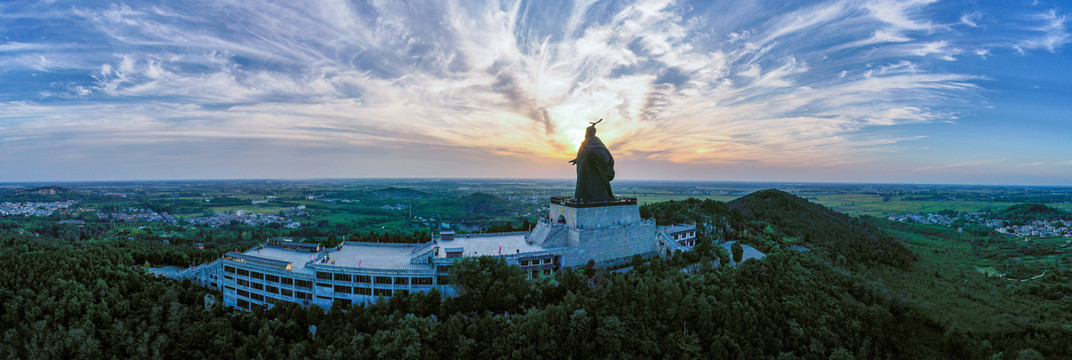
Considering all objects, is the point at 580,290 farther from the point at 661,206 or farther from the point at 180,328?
the point at 661,206

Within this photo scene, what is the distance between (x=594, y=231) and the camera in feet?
128

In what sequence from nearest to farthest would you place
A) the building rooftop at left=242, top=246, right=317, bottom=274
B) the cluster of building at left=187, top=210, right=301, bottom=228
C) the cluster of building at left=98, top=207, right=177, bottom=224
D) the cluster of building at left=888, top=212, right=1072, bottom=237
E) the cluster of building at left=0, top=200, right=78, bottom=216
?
1. the building rooftop at left=242, top=246, right=317, bottom=274
2. the cluster of building at left=888, top=212, right=1072, bottom=237
3. the cluster of building at left=187, top=210, right=301, bottom=228
4. the cluster of building at left=98, top=207, right=177, bottom=224
5. the cluster of building at left=0, top=200, right=78, bottom=216

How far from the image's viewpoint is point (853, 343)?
34375 millimetres

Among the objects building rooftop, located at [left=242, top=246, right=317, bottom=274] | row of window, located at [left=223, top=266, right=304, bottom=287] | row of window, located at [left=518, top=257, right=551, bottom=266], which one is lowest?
row of window, located at [left=223, top=266, right=304, bottom=287]

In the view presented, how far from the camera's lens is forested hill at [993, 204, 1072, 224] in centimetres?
10044

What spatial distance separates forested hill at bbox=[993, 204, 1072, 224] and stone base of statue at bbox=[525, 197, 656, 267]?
115 metres

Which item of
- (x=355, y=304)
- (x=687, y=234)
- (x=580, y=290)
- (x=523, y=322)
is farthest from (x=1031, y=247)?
(x=355, y=304)

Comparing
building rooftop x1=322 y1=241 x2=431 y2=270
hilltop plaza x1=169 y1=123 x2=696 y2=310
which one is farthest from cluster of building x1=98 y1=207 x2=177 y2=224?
building rooftop x1=322 y1=241 x2=431 y2=270

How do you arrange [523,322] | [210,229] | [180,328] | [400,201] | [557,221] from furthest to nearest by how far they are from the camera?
[400,201], [210,229], [557,221], [180,328], [523,322]

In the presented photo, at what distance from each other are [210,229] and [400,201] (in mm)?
70065

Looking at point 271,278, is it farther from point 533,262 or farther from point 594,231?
point 594,231

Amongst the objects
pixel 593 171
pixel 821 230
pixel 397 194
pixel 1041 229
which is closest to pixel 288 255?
pixel 593 171

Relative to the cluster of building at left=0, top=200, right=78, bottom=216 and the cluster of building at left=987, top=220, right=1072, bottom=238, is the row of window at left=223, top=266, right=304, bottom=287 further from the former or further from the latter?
the cluster of building at left=0, top=200, right=78, bottom=216

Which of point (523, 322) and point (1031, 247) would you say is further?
point (1031, 247)
